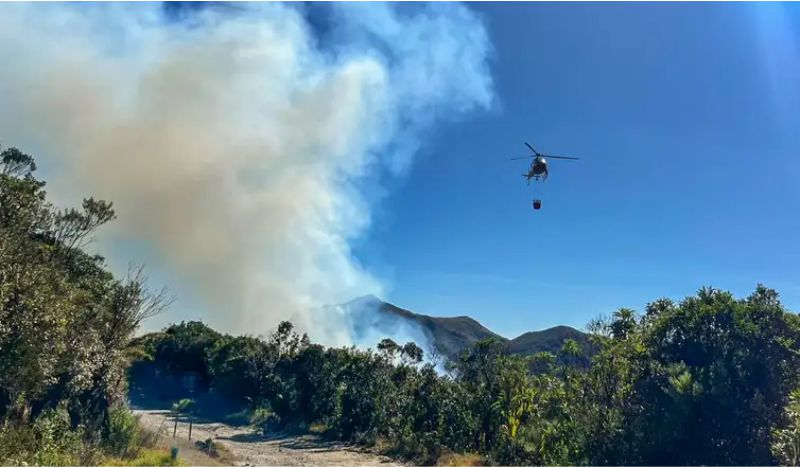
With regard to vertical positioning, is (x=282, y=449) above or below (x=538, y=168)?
below

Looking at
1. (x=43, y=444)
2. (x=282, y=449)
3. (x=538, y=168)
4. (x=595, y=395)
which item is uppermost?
(x=538, y=168)

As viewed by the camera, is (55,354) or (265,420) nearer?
(55,354)

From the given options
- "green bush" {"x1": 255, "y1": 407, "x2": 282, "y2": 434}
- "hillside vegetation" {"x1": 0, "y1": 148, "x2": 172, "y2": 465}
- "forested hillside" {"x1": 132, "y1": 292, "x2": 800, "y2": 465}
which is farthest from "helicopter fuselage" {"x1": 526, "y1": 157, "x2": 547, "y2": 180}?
"green bush" {"x1": 255, "y1": 407, "x2": 282, "y2": 434}

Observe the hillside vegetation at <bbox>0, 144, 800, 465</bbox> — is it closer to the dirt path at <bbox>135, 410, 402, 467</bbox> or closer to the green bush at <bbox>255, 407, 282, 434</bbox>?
the dirt path at <bbox>135, 410, 402, 467</bbox>

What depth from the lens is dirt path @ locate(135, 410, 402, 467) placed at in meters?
22.7

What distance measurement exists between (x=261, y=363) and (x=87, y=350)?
95.5ft

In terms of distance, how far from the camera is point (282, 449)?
87.6 ft

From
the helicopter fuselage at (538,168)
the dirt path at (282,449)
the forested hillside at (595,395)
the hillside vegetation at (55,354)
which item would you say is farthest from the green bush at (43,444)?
the helicopter fuselage at (538,168)

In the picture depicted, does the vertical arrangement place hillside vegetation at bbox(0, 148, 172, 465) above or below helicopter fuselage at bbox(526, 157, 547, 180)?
below

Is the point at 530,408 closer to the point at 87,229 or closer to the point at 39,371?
the point at 39,371

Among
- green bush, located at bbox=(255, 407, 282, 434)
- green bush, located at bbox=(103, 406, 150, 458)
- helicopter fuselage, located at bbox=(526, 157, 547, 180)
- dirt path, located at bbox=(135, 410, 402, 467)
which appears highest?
helicopter fuselage, located at bbox=(526, 157, 547, 180)

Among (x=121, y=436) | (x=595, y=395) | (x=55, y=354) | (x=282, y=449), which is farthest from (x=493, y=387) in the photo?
(x=55, y=354)

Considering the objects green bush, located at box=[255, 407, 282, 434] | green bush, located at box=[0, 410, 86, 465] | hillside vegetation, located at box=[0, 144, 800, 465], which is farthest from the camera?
green bush, located at box=[255, 407, 282, 434]

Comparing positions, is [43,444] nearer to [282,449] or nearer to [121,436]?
[121,436]
